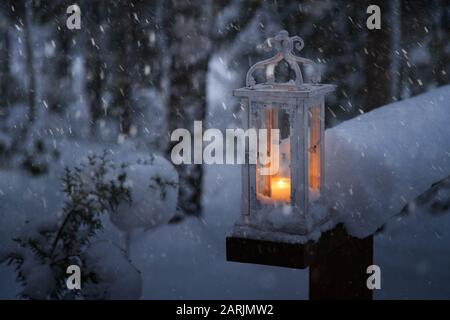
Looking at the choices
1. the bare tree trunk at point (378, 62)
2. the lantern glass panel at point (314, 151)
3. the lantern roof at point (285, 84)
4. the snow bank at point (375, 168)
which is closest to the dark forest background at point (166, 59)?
the bare tree trunk at point (378, 62)

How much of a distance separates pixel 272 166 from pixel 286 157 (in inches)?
5.6

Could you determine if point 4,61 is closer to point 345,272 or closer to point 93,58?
point 93,58

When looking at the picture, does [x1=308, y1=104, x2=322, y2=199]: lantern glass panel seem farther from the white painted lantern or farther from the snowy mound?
the snowy mound

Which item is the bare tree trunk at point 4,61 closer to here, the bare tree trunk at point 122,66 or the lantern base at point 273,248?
the bare tree trunk at point 122,66

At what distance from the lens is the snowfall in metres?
3.63

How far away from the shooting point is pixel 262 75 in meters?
6.13

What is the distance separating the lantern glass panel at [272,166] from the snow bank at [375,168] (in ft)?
0.81

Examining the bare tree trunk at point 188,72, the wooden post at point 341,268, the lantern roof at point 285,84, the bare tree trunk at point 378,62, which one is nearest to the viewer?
the lantern roof at point 285,84

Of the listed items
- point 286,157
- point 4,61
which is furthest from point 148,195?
point 4,61

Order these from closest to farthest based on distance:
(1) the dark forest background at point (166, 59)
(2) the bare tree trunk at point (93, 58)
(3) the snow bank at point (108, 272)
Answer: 1. (3) the snow bank at point (108, 272)
2. (1) the dark forest background at point (166, 59)
3. (2) the bare tree trunk at point (93, 58)

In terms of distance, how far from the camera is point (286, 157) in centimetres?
358

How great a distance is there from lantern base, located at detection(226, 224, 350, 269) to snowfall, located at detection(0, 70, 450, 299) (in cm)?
39

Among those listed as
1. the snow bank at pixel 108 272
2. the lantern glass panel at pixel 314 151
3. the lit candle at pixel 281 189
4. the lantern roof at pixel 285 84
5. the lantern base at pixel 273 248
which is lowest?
the snow bank at pixel 108 272

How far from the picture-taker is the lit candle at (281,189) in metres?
3.46
